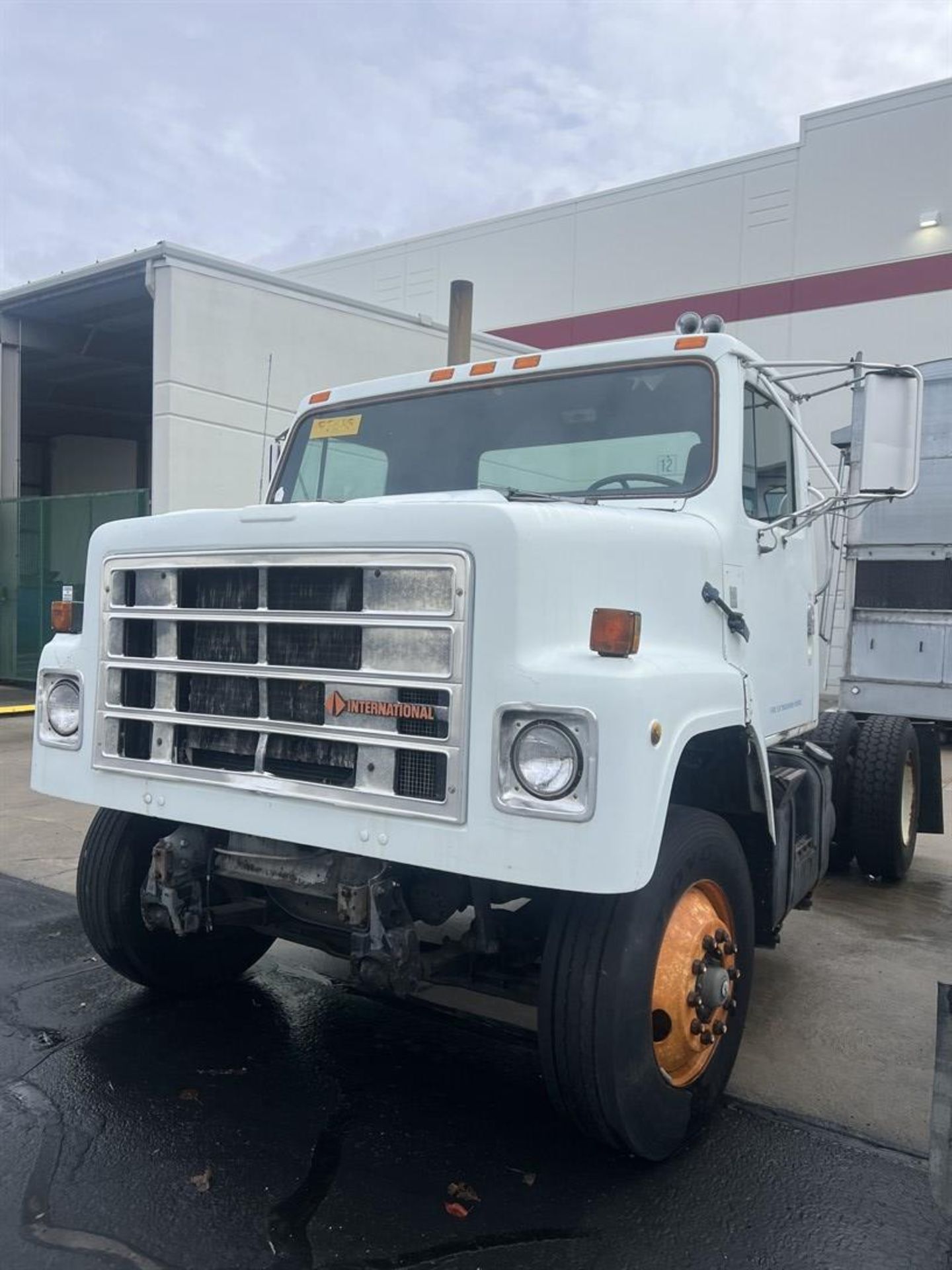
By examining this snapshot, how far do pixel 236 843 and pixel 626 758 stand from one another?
4.74 feet

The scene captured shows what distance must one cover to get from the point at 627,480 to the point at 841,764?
3.34m

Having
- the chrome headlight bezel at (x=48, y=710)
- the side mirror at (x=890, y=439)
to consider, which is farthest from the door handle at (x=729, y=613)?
the chrome headlight bezel at (x=48, y=710)

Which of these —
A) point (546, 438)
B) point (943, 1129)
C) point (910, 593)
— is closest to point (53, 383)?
point (910, 593)

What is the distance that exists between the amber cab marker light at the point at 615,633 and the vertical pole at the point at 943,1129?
1.20 metres

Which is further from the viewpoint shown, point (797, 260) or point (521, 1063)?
point (797, 260)

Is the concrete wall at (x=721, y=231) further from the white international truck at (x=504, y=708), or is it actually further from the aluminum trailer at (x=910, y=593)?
the white international truck at (x=504, y=708)

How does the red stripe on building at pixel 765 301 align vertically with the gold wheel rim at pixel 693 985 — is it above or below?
above

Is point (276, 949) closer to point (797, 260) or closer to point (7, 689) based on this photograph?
point (7, 689)

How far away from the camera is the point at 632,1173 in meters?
3.22

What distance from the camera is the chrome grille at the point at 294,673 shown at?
2.98 m

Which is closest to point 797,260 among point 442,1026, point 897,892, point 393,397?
point 897,892

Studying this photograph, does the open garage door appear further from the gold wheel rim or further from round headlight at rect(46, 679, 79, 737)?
the gold wheel rim

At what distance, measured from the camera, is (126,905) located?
13.5 ft

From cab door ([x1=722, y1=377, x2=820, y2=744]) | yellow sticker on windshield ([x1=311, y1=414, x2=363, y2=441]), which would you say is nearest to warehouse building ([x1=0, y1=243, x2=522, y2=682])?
yellow sticker on windshield ([x1=311, y1=414, x2=363, y2=441])
